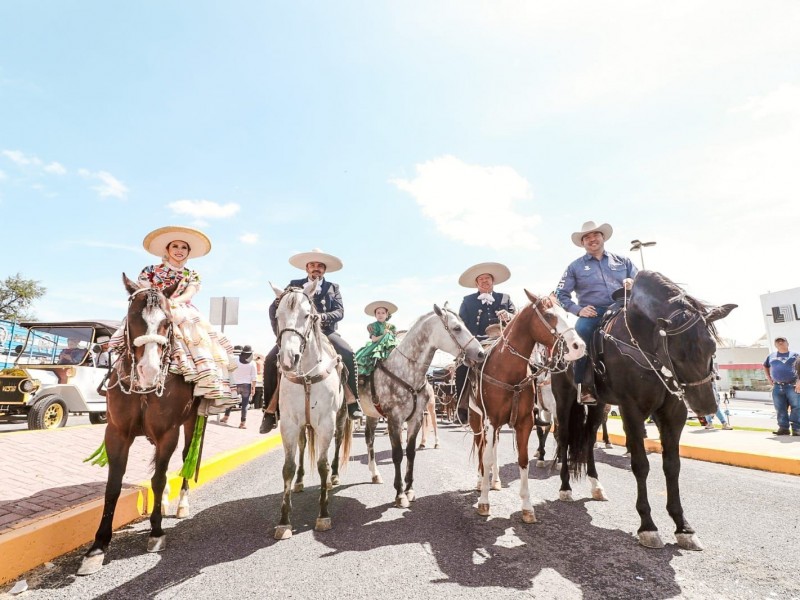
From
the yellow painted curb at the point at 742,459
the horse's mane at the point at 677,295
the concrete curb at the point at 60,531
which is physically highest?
the horse's mane at the point at 677,295

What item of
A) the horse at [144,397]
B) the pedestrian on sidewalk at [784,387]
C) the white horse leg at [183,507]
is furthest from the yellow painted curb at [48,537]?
the pedestrian on sidewalk at [784,387]

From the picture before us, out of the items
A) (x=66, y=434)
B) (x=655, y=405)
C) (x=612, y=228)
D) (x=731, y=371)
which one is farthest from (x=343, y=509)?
(x=731, y=371)

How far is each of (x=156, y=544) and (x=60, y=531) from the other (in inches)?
30.2

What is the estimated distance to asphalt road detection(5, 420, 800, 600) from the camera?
9.54ft

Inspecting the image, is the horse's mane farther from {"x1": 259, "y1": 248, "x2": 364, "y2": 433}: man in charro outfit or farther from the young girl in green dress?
{"x1": 259, "y1": 248, "x2": 364, "y2": 433}: man in charro outfit

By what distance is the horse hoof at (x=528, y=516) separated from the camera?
4.35 meters

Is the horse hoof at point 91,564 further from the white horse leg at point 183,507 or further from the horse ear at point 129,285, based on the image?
the horse ear at point 129,285

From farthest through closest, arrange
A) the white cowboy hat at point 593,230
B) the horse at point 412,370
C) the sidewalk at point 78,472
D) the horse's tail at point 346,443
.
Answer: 1. the horse's tail at point 346,443
2. the white cowboy hat at point 593,230
3. the horse at point 412,370
4. the sidewalk at point 78,472

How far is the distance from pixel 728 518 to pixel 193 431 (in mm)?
5849

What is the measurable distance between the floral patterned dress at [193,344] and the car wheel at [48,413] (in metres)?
7.42

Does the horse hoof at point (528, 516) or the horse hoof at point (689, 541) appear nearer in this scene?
the horse hoof at point (689, 541)

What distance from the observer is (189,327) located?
4430 millimetres

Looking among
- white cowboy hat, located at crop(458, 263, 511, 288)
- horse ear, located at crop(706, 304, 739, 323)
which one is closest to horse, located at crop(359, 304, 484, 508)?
white cowboy hat, located at crop(458, 263, 511, 288)

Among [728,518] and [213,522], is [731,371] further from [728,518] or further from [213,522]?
[213,522]
